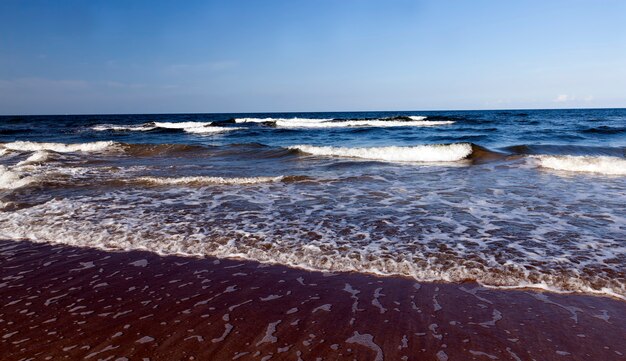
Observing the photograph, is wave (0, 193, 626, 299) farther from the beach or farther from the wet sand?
the wet sand

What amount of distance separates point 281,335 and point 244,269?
1.57 meters

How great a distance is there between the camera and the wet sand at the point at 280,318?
2.95 meters

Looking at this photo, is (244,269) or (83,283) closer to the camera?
(83,283)

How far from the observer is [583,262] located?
4617 millimetres

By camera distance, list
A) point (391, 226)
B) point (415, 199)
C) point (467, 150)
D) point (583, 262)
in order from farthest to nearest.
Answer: point (467, 150) < point (415, 199) < point (391, 226) < point (583, 262)

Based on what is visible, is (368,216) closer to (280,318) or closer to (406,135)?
(280,318)

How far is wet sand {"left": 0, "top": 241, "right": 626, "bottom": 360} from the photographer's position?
9.68ft

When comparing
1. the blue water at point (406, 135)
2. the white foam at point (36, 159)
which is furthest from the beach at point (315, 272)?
the blue water at point (406, 135)

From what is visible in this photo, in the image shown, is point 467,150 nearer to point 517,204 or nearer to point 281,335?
point 517,204

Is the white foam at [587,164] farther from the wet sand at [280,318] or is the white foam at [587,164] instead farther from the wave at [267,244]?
the wet sand at [280,318]

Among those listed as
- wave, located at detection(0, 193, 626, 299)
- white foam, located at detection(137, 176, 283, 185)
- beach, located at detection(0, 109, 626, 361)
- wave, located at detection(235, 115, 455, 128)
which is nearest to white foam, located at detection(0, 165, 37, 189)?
beach, located at detection(0, 109, 626, 361)

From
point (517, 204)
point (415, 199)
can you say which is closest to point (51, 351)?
point (415, 199)

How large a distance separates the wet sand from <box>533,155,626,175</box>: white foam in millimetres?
10093

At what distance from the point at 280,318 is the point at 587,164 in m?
12.7
